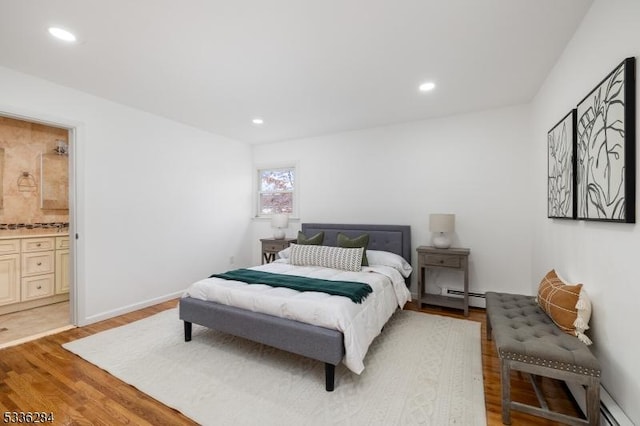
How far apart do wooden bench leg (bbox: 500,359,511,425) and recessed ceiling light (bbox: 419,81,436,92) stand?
8.33 ft

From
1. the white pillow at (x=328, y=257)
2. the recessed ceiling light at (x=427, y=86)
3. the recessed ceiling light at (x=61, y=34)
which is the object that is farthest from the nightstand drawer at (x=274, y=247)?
the recessed ceiling light at (x=61, y=34)

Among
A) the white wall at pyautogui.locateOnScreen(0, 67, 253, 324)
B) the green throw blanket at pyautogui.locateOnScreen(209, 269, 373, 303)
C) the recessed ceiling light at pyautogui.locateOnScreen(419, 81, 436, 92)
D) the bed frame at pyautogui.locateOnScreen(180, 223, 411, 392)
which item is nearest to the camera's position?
the bed frame at pyautogui.locateOnScreen(180, 223, 411, 392)

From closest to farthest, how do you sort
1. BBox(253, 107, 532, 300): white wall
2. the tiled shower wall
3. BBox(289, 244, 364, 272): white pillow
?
1. BBox(289, 244, 364, 272): white pillow
2. BBox(253, 107, 532, 300): white wall
3. the tiled shower wall

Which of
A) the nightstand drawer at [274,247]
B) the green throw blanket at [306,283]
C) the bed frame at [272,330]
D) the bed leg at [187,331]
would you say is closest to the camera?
the bed frame at [272,330]

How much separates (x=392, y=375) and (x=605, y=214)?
1.74 meters

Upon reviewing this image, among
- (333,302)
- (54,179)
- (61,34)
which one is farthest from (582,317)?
(54,179)

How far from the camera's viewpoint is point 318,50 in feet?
7.61

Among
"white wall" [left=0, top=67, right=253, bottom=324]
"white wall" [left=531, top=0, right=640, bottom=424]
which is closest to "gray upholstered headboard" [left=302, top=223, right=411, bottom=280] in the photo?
"white wall" [left=531, top=0, right=640, bottom=424]

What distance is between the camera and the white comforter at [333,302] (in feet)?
6.83

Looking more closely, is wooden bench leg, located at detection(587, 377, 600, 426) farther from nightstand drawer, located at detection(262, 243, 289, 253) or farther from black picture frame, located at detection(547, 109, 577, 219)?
nightstand drawer, located at detection(262, 243, 289, 253)

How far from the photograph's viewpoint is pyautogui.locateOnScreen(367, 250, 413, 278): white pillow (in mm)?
3609

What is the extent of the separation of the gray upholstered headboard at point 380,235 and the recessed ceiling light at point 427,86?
1.81 metres

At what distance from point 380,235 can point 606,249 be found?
2.59 m

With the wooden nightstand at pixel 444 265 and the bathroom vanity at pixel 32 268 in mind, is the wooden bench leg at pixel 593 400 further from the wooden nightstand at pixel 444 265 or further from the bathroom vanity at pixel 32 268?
the bathroom vanity at pixel 32 268
